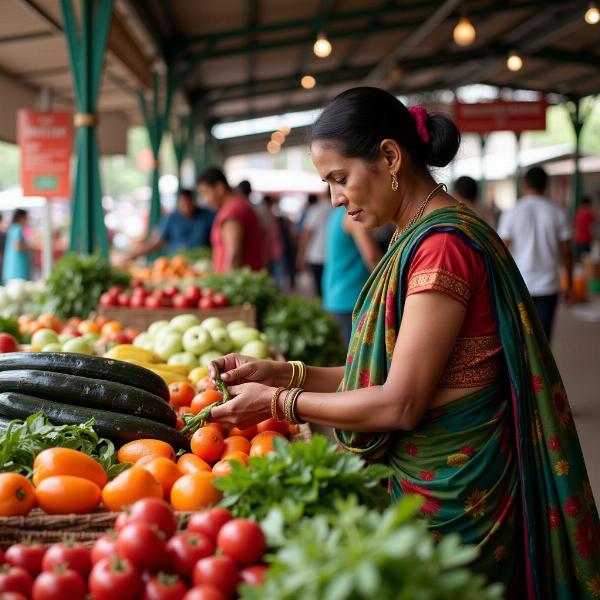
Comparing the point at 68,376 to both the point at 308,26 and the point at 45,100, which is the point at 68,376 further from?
the point at 308,26

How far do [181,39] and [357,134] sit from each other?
35.4ft

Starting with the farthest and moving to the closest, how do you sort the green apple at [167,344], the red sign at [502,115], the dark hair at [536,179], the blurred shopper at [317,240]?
the red sign at [502,115]
the blurred shopper at [317,240]
the dark hair at [536,179]
the green apple at [167,344]

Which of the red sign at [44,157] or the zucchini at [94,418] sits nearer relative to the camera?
the zucchini at [94,418]

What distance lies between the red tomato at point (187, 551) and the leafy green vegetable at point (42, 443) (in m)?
0.55

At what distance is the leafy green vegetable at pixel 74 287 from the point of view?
5.34 metres

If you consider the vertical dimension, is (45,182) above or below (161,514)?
above

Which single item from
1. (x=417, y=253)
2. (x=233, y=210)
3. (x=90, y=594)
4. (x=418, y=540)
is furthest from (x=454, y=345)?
(x=233, y=210)

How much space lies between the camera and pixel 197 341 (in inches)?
147

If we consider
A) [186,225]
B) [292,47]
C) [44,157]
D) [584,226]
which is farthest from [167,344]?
[584,226]

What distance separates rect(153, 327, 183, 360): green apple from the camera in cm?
369

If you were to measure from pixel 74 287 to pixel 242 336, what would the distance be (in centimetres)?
189

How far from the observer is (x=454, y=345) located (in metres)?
1.87

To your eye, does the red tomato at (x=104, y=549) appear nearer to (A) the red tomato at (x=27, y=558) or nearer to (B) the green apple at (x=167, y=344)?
(A) the red tomato at (x=27, y=558)

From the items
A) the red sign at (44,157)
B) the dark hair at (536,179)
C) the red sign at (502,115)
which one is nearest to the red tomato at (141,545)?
the dark hair at (536,179)
